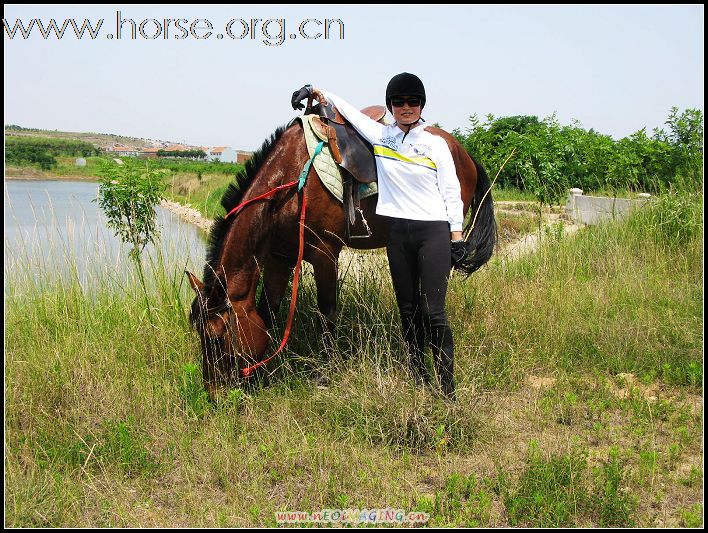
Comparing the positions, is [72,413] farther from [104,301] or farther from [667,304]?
[667,304]

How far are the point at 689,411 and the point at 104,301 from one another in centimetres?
420

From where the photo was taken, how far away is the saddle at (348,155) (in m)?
3.85

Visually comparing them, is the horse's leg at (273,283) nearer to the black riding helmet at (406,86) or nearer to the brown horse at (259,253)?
the brown horse at (259,253)

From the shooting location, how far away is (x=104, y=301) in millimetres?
4730

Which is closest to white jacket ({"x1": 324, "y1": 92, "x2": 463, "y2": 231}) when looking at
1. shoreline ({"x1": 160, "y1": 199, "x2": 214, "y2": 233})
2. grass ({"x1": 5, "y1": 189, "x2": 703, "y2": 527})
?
grass ({"x1": 5, "y1": 189, "x2": 703, "y2": 527})

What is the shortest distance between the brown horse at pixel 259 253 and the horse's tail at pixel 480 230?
98 centimetres

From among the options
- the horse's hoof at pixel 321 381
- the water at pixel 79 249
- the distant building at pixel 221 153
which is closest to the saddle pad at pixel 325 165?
the horse's hoof at pixel 321 381

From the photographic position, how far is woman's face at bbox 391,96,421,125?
3412mm

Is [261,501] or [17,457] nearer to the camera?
[261,501]

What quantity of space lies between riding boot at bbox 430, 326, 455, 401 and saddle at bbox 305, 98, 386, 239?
801mm

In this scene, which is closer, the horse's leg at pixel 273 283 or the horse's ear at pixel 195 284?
the horse's ear at pixel 195 284

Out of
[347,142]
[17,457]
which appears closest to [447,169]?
[347,142]

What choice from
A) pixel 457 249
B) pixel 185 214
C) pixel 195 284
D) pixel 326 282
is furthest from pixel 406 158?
pixel 185 214

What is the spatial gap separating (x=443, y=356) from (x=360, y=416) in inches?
24.1
